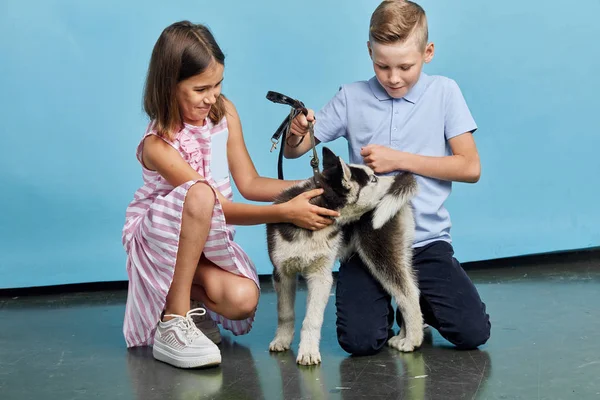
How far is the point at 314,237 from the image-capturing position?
2.46 meters

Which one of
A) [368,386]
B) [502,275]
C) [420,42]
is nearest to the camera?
[368,386]

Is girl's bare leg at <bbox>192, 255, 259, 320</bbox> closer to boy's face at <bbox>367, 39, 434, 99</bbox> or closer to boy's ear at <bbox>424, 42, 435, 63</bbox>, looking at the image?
boy's face at <bbox>367, 39, 434, 99</bbox>

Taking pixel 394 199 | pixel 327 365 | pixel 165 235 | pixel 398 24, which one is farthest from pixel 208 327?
pixel 398 24

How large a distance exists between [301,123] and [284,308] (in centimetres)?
56

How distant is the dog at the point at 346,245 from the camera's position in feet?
8.04

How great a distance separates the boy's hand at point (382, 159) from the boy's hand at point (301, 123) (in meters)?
0.20

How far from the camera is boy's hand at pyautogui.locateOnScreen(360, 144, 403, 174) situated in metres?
2.58

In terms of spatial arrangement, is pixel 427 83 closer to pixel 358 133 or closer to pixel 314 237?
pixel 358 133

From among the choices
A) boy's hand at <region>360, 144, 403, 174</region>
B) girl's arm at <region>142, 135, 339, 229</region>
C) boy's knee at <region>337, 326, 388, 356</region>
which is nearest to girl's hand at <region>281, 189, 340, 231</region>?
girl's arm at <region>142, 135, 339, 229</region>

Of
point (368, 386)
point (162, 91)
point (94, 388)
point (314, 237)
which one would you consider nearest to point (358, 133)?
point (314, 237)

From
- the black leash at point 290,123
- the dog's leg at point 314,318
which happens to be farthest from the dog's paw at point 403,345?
the black leash at point 290,123

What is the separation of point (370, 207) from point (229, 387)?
0.67m

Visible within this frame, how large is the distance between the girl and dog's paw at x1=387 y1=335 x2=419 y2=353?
1.43 ft

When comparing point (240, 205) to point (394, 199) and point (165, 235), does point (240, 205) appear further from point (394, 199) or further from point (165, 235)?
point (394, 199)
